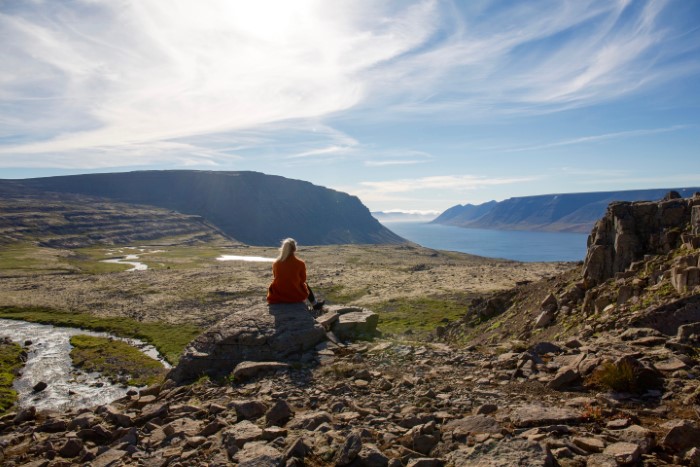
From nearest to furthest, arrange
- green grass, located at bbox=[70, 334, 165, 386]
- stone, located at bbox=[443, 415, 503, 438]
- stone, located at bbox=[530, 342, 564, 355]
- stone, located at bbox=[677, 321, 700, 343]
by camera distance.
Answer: stone, located at bbox=[443, 415, 503, 438], stone, located at bbox=[677, 321, 700, 343], stone, located at bbox=[530, 342, 564, 355], green grass, located at bbox=[70, 334, 165, 386]

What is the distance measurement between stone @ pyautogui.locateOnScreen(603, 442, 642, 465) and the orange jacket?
41.4 feet

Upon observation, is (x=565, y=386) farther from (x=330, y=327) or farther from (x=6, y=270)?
(x=6, y=270)

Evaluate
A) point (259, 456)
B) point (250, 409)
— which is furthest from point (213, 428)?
point (259, 456)

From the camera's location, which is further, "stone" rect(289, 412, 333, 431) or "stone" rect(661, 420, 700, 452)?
"stone" rect(289, 412, 333, 431)

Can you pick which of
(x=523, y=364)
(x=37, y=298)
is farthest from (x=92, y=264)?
(x=523, y=364)

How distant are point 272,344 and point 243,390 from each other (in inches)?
109

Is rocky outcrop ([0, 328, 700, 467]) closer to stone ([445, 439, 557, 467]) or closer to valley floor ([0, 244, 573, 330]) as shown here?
stone ([445, 439, 557, 467])

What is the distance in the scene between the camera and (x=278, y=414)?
10.9 metres

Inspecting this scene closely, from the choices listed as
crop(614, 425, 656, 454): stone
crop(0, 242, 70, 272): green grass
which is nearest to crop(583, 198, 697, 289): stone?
crop(614, 425, 656, 454): stone

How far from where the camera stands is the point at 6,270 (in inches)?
4764

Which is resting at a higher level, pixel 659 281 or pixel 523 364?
pixel 659 281

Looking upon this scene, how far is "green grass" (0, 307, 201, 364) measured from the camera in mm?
52656

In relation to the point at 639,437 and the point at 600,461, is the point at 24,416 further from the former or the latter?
the point at 639,437

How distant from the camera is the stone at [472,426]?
877 cm
